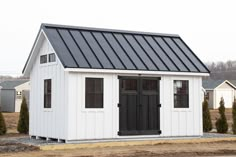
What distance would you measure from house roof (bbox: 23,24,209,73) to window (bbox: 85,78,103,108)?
648mm

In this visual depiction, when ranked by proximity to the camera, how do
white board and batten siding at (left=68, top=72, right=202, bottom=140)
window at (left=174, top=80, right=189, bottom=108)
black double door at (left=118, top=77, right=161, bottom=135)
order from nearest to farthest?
white board and batten siding at (left=68, top=72, right=202, bottom=140) → black double door at (left=118, top=77, right=161, bottom=135) → window at (left=174, top=80, right=189, bottom=108)

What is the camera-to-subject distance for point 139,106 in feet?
68.6

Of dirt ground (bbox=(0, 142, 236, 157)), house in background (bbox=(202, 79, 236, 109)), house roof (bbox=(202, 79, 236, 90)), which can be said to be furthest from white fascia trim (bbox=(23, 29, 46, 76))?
house roof (bbox=(202, 79, 236, 90))

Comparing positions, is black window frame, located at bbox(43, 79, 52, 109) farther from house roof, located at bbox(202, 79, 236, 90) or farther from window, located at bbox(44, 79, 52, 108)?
house roof, located at bbox(202, 79, 236, 90)

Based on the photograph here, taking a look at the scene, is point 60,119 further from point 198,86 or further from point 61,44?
point 198,86

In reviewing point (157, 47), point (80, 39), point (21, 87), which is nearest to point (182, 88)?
point (157, 47)

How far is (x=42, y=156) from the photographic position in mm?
16234

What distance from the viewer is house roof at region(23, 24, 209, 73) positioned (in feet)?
66.1

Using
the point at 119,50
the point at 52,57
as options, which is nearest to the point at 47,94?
the point at 52,57

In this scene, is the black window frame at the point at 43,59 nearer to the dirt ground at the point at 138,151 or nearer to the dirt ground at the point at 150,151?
the dirt ground at the point at 138,151

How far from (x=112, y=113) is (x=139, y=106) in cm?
137

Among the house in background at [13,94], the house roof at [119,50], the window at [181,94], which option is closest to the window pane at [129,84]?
the house roof at [119,50]

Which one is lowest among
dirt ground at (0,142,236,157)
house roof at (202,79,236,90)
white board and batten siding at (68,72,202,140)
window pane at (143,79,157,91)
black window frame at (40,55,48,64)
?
dirt ground at (0,142,236,157)

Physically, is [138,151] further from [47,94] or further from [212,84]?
[212,84]
